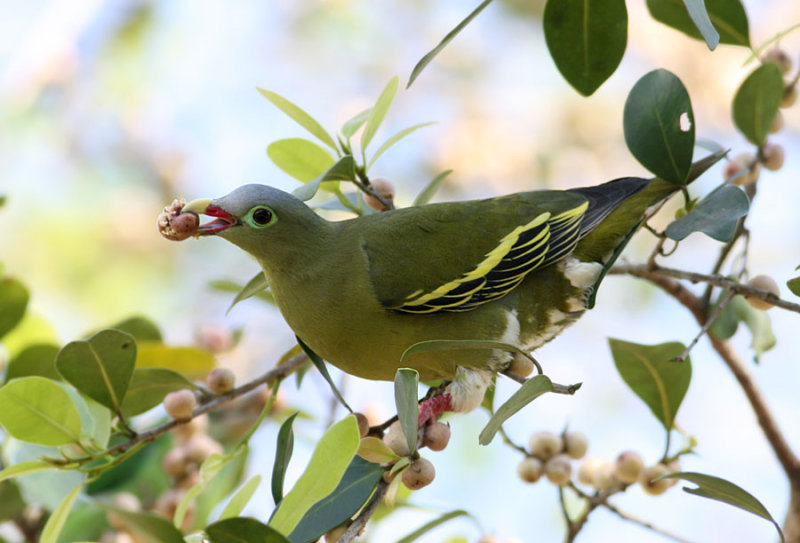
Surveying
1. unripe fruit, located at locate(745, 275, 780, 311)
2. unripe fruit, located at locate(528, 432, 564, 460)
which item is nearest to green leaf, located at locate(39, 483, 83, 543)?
unripe fruit, located at locate(528, 432, 564, 460)

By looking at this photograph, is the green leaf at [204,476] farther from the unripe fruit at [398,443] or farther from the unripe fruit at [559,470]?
the unripe fruit at [559,470]

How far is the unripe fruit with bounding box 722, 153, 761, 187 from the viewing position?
2195 mm

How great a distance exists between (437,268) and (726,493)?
837 mm

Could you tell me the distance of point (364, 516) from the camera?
151cm

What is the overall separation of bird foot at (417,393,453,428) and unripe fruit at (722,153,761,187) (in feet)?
3.07

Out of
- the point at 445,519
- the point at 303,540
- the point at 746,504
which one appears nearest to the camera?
the point at 303,540

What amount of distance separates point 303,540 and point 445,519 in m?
0.55

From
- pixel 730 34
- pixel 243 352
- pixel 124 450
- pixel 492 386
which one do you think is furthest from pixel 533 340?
pixel 243 352

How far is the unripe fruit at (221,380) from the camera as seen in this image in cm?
195

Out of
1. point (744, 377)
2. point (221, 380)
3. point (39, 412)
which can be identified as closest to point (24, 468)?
point (39, 412)

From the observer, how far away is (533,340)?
88.4 inches

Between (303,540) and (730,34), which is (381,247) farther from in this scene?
(730,34)

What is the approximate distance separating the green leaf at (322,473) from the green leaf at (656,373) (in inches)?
33.6

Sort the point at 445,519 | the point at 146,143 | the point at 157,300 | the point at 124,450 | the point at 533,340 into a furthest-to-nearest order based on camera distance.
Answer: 1. the point at 146,143
2. the point at 157,300
3. the point at 533,340
4. the point at 445,519
5. the point at 124,450
